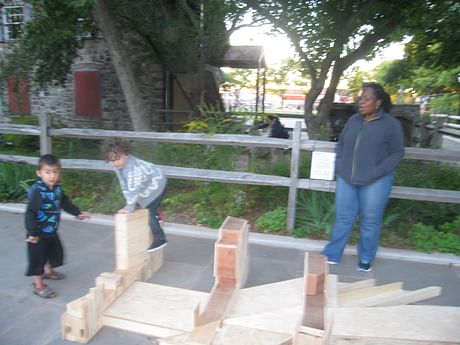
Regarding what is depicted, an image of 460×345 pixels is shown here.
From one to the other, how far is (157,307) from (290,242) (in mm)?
1974

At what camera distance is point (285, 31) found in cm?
770

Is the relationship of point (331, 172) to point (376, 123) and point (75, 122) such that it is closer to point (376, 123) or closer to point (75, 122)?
point (376, 123)

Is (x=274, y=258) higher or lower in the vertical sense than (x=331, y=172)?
lower

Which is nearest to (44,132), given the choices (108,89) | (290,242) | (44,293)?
(44,293)

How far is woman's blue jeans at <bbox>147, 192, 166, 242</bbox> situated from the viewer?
369cm

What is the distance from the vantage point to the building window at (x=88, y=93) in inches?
462

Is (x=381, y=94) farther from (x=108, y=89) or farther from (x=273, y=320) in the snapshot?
(x=108, y=89)

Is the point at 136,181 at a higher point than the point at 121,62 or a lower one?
lower

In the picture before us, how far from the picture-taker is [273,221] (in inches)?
192

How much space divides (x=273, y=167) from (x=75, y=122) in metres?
8.80

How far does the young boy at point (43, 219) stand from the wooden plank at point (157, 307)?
2.33 ft

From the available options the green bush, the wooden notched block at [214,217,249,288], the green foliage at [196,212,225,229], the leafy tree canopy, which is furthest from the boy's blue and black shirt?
the green bush

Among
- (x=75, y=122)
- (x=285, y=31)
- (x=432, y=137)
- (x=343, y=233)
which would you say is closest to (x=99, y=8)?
(x=285, y=31)

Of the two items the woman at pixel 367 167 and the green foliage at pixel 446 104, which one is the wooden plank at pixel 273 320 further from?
the green foliage at pixel 446 104
